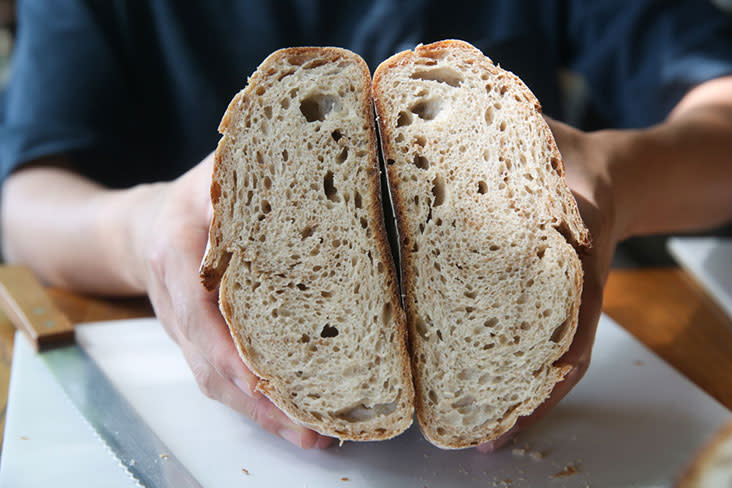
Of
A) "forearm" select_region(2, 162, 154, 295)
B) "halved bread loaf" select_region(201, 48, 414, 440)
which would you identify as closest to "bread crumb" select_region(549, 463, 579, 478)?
"halved bread loaf" select_region(201, 48, 414, 440)

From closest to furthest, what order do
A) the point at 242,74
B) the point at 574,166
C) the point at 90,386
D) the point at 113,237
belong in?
the point at 574,166 → the point at 90,386 → the point at 113,237 → the point at 242,74

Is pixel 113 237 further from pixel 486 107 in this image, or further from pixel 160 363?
pixel 486 107

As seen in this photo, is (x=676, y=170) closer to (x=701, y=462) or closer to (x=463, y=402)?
(x=463, y=402)

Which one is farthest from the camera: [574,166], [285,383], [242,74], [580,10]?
[580,10]

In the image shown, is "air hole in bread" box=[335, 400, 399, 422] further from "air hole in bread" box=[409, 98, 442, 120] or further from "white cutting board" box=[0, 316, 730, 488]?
"air hole in bread" box=[409, 98, 442, 120]

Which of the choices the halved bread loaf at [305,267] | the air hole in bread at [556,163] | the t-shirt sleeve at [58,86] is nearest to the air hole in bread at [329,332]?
the halved bread loaf at [305,267]

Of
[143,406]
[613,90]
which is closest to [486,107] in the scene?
[143,406]

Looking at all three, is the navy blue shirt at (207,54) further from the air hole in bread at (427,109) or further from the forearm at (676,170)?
the air hole in bread at (427,109)
